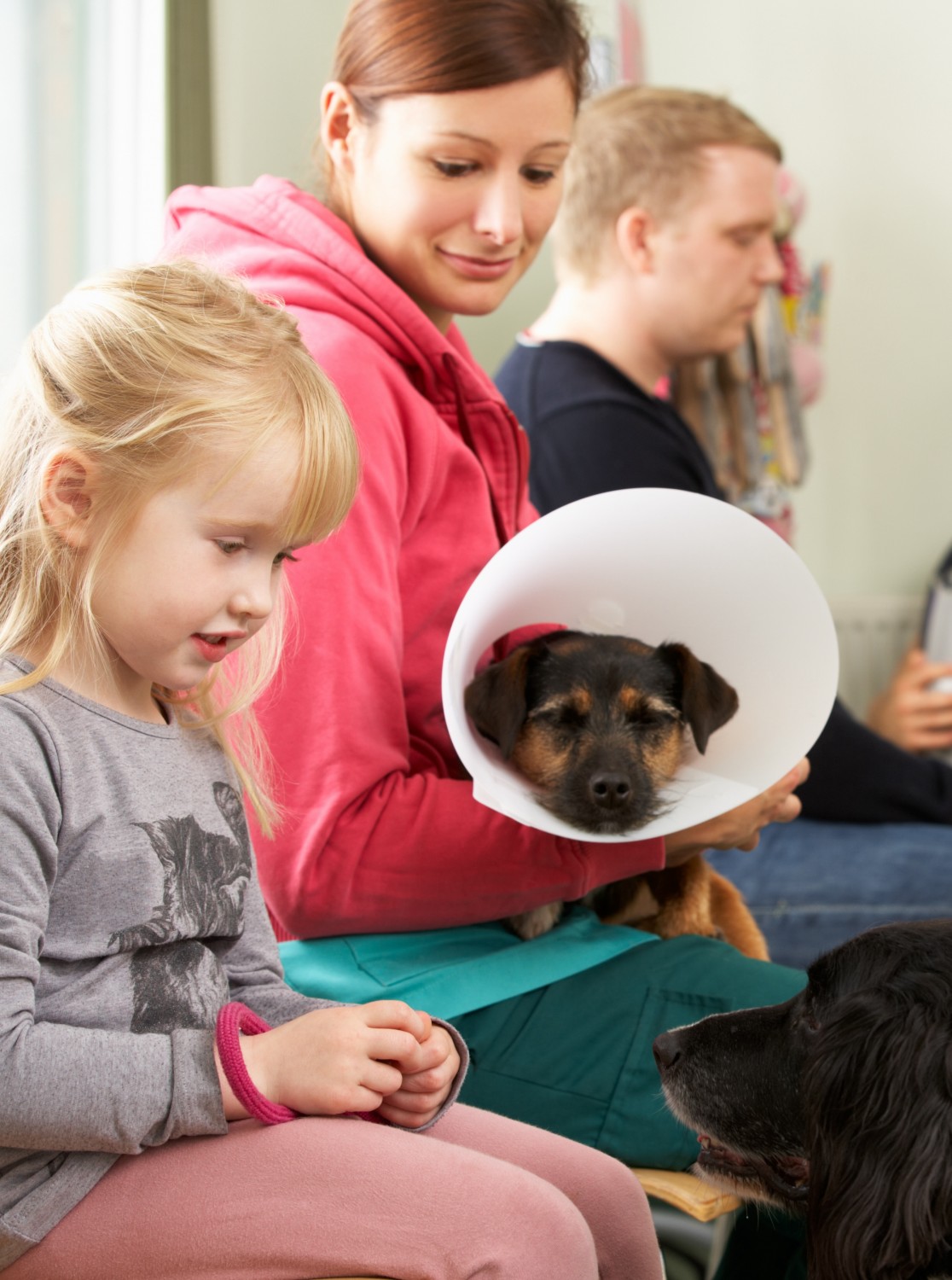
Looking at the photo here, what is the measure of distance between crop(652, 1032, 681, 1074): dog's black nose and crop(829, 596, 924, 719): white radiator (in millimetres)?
3100

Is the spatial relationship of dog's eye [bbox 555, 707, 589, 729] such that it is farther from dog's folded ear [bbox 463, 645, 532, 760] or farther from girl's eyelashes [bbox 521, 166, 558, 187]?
girl's eyelashes [bbox 521, 166, 558, 187]

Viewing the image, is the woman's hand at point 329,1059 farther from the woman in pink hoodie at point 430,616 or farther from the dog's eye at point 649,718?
the dog's eye at point 649,718

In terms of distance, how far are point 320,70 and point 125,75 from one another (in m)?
0.52

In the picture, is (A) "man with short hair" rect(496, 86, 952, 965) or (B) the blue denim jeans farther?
(A) "man with short hair" rect(496, 86, 952, 965)

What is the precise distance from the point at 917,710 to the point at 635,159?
5.41 feet

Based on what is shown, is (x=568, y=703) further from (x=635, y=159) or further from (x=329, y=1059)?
(x=635, y=159)

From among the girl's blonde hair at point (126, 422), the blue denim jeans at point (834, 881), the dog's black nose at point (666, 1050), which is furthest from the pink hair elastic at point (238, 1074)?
the blue denim jeans at point (834, 881)

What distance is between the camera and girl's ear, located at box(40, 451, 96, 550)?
100cm

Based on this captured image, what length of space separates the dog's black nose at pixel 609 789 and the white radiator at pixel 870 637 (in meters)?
2.96

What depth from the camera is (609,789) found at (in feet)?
4.54

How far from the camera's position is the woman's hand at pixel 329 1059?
3.23 ft

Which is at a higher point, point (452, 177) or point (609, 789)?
point (452, 177)

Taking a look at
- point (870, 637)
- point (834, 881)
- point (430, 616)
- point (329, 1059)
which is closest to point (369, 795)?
point (430, 616)

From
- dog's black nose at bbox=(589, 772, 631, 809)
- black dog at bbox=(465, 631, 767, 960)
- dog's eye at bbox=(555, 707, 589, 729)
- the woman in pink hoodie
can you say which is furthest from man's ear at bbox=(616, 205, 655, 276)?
dog's black nose at bbox=(589, 772, 631, 809)
